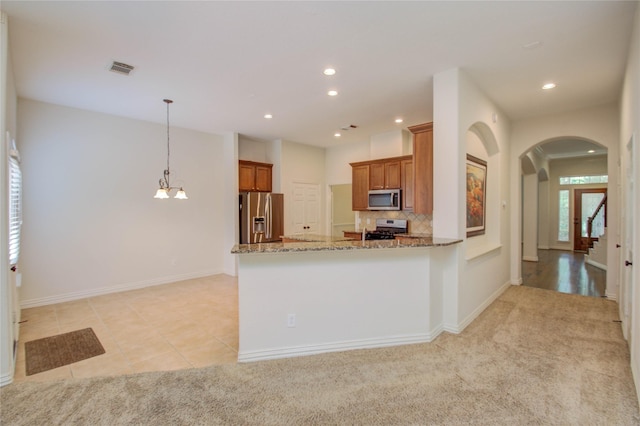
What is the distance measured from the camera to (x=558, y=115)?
5027mm

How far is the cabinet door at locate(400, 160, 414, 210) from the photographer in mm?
5844

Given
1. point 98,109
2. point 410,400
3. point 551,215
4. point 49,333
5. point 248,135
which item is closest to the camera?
point 410,400

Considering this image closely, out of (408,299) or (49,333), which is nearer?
(408,299)

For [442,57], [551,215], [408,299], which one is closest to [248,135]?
[442,57]

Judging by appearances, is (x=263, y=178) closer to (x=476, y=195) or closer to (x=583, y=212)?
(x=476, y=195)

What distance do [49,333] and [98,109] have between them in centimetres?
331

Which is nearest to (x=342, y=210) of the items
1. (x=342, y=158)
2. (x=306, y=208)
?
(x=306, y=208)

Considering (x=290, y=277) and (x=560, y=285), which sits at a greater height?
(x=290, y=277)

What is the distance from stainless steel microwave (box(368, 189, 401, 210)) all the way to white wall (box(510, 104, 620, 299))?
2016 mm

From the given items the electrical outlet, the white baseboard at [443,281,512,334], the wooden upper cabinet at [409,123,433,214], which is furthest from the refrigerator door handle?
the white baseboard at [443,281,512,334]

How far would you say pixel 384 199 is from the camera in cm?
618

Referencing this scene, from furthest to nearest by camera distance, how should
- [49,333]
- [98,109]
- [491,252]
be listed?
[98,109]
[491,252]
[49,333]

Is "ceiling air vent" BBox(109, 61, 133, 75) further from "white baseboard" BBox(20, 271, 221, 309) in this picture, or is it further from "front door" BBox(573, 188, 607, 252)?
"front door" BBox(573, 188, 607, 252)

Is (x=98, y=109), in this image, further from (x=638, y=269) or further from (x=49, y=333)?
Answer: (x=638, y=269)
